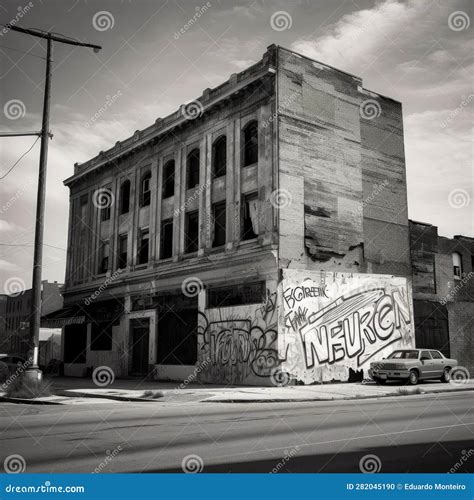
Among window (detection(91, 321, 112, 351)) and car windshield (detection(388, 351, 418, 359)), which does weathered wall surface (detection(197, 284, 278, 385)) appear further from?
window (detection(91, 321, 112, 351))

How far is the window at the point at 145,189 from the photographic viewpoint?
29.8 m

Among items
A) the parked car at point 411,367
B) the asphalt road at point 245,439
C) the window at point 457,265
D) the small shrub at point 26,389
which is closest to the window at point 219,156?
the parked car at point 411,367

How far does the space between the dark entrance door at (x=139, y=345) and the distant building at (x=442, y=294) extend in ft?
43.2

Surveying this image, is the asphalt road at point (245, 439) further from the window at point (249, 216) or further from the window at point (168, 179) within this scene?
the window at point (168, 179)

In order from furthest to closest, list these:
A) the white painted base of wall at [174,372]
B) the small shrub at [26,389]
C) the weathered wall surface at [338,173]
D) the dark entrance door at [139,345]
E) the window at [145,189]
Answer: the window at [145,189], the dark entrance door at [139,345], the white painted base of wall at [174,372], the weathered wall surface at [338,173], the small shrub at [26,389]

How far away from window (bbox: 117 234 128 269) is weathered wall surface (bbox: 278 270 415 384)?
1230 cm

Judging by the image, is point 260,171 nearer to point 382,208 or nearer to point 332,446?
point 382,208

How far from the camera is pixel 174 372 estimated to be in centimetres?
2520

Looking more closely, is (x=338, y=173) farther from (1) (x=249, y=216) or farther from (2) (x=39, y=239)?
(2) (x=39, y=239)

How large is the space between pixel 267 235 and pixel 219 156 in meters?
5.67

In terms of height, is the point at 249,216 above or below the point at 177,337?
above

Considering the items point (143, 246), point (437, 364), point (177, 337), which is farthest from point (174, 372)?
point (437, 364)

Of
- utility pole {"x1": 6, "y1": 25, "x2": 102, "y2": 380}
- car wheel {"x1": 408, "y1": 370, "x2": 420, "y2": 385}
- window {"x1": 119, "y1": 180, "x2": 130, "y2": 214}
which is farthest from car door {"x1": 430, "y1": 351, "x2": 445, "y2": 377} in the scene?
window {"x1": 119, "y1": 180, "x2": 130, "y2": 214}

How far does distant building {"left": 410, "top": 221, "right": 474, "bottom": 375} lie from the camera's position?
26891 millimetres
